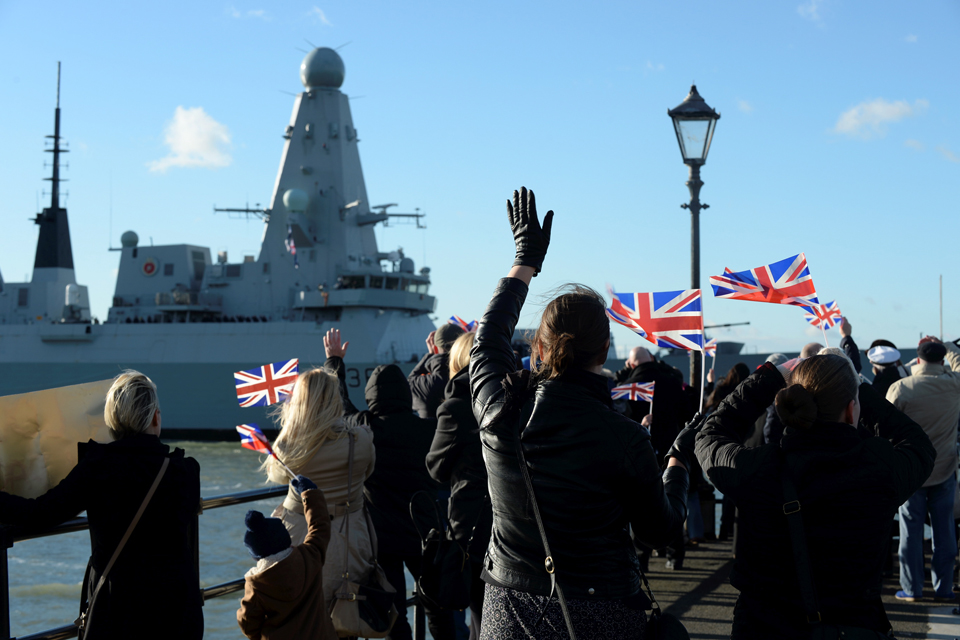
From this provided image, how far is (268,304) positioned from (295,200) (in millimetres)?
4036

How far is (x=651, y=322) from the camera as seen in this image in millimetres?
6617

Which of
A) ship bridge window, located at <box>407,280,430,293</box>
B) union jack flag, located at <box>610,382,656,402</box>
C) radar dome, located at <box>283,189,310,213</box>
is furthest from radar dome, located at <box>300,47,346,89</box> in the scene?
union jack flag, located at <box>610,382,656,402</box>

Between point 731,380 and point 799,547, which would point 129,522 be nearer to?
point 799,547

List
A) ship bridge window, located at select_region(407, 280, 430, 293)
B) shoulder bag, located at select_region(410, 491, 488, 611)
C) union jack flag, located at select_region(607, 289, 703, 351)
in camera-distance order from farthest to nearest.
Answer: ship bridge window, located at select_region(407, 280, 430, 293), union jack flag, located at select_region(607, 289, 703, 351), shoulder bag, located at select_region(410, 491, 488, 611)

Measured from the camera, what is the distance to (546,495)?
200 centimetres

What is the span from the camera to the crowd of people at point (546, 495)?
1.99 metres

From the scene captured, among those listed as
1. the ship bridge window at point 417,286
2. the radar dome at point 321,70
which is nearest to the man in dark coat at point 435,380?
the ship bridge window at point 417,286

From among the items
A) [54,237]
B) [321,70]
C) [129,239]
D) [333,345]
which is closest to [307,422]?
[333,345]

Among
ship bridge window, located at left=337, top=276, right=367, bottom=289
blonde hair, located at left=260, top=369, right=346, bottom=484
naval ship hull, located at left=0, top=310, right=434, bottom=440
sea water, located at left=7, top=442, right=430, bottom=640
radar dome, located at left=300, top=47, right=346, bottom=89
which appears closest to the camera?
blonde hair, located at left=260, top=369, right=346, bottom=484

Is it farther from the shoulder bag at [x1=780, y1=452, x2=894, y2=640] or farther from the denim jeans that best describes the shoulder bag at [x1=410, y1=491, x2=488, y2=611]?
the denim jeans

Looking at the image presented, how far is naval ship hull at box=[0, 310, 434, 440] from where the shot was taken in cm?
2644

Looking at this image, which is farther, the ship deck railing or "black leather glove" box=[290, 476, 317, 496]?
"black leather glove" box=[290, 476, 317, 496]

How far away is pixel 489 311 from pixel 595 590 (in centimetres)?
80

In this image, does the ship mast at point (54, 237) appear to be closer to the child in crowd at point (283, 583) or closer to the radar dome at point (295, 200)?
the radar dome at point (295, 200)
